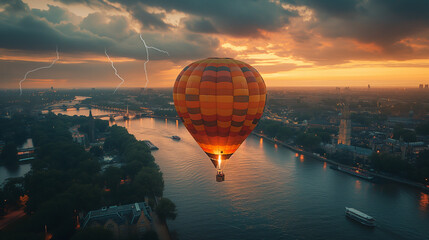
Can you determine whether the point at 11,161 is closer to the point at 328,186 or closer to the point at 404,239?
the point at 328,186

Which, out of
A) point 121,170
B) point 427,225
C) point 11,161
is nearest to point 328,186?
point 427,225

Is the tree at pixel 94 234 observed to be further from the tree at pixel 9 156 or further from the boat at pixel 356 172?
the tree at pixel 9 156

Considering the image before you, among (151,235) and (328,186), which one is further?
(328,186)

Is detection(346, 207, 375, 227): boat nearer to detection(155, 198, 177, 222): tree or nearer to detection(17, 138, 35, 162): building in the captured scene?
detection(155, 198, 177, 222): tree

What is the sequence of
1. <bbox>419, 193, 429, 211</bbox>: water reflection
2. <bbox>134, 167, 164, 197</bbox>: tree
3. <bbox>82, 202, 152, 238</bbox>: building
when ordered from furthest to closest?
<bbox>419, 193, 429, 211</bbox>: water reflection
<bbox>134, 167, 164, 197</bbox>: tree
<bbox>82, 202, 152, 238</bbox>: building

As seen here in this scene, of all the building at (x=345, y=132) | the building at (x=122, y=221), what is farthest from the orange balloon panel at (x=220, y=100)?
the building at (x=345, y=132)

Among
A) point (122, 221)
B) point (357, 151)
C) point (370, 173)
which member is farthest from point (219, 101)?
point (357, 151)

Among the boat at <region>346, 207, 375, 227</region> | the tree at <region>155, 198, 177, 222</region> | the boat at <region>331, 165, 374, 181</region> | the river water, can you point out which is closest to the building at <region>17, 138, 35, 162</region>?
the river water
